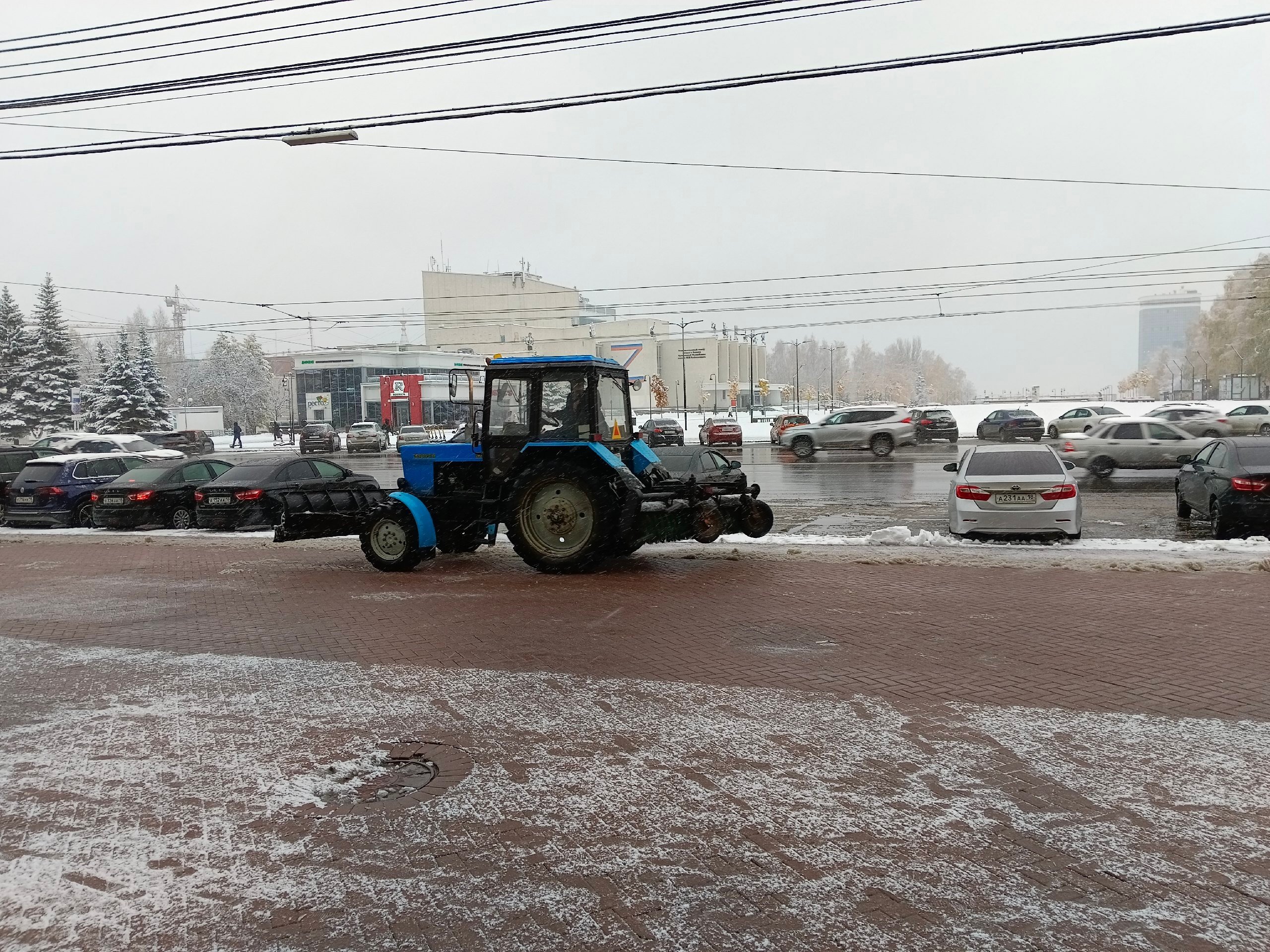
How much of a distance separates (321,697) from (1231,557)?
10489 millimetres

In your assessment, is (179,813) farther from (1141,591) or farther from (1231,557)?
(1231,557)

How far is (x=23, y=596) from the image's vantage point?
10.7 metres

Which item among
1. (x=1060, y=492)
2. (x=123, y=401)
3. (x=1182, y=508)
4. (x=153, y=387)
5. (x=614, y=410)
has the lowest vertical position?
(x=1182, y=508)

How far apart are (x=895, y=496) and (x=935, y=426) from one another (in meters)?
20.7

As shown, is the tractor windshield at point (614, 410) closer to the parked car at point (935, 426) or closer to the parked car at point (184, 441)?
the parked car at point (935, 426)

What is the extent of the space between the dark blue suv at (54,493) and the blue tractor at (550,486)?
10422mm

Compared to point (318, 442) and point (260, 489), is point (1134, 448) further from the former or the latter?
point (318, 442)

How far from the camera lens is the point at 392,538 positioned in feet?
37.9

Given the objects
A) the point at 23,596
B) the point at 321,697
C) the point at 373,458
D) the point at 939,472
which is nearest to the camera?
the point at 321,697

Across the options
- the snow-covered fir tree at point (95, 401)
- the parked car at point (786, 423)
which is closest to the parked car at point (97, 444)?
the parked car at point (786, 423)

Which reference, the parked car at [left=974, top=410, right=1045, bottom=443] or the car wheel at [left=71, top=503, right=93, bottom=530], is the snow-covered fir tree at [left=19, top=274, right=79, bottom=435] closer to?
the car wheel at [left=71, top=503, right=93, bottom=530]

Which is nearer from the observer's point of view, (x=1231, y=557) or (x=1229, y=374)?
(x=1231, y=557)

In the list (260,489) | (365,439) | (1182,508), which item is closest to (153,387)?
(365,439)

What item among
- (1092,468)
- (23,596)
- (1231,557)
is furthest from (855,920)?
(1092,468)
